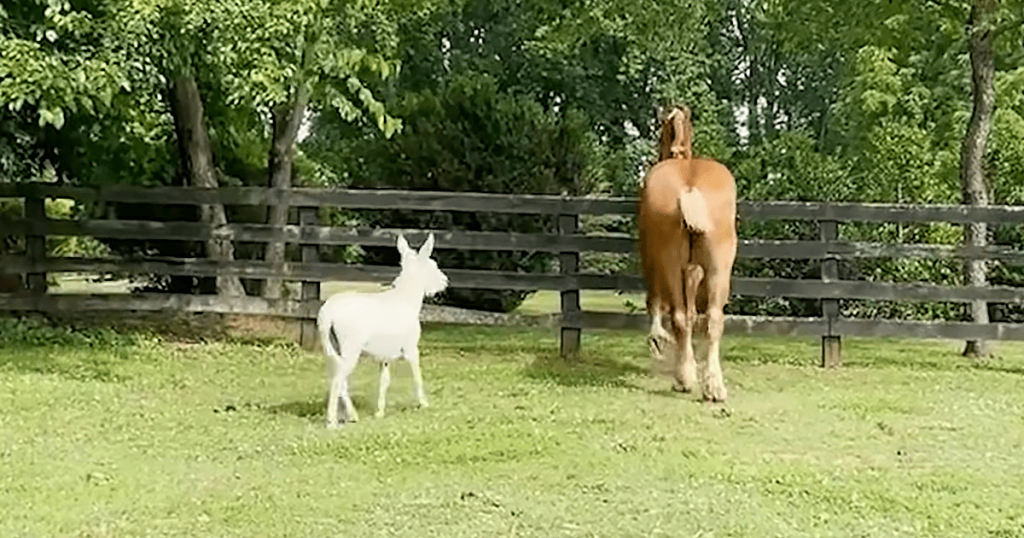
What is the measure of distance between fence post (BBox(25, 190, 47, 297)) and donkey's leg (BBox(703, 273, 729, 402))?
555cm

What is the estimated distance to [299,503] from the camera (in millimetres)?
4699

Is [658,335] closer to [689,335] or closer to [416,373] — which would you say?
[689,335]

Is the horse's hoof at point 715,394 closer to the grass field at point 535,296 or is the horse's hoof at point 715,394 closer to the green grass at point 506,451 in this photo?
the green grass at point 506,451

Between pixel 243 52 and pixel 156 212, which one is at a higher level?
pixel 243 52

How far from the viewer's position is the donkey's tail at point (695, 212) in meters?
7.11

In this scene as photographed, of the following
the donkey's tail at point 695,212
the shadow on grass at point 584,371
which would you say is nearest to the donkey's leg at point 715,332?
the donkey's tail at point 695,212

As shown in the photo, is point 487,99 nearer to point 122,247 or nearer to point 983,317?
point 122,247

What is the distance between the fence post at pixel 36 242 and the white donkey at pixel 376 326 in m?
4.30

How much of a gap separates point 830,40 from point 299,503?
8751 millimetres

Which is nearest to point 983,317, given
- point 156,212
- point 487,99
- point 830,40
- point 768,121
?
point 830,40

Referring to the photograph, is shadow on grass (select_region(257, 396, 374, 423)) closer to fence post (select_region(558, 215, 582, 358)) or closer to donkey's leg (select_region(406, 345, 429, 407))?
donkey's leg (select_region(406, 345, 429, 407))

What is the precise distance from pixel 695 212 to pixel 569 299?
197 centimetres

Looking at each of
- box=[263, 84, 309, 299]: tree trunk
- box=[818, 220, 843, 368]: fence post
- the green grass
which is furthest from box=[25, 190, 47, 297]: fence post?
box=[818, 220, 843, 368]: fence post

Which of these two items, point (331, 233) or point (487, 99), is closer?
point (331, 233)
